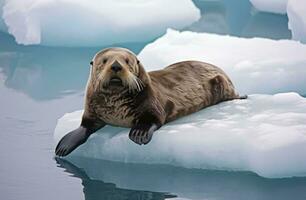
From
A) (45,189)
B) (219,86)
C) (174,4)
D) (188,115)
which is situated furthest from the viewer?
(174,4)

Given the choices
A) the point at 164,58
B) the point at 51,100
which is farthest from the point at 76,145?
the point at 164,58

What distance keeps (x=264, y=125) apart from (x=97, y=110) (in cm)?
87

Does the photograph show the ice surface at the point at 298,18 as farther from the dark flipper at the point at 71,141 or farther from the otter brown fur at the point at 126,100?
the dark flipper at the point at 71,141

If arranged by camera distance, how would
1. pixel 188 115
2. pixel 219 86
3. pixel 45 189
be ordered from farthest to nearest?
pixel 219 86 < pixel 188 115 < pixel 45 189

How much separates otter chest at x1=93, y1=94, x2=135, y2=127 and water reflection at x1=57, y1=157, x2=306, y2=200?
23 centimetres

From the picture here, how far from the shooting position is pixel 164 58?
5629 millimetres

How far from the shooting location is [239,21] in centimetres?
796

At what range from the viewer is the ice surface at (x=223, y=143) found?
12.2 feet

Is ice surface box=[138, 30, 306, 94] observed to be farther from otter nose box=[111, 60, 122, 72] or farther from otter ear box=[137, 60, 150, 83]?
otter nose box=[111, 60, 122, 72]

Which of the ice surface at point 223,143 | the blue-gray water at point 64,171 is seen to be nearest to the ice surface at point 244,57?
the blue-gray water at point 64,171

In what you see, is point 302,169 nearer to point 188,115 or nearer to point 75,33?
point 188,115

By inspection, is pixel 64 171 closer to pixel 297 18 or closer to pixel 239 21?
pixel 297 18

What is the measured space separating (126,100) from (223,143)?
0.55m

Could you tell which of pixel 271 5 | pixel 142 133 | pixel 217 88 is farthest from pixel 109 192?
pixel 271 5
